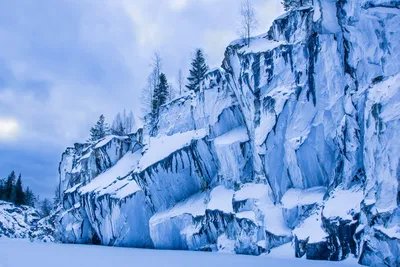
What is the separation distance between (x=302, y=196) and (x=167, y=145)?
14444 mm

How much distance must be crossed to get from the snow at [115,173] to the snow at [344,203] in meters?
23.7

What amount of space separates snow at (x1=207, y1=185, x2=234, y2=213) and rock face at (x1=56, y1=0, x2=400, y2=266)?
0.33 feet

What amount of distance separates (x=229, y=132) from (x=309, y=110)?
8.53 m

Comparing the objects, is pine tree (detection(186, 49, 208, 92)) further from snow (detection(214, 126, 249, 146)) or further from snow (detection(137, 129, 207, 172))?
snow (detection(214, 126, 249, 146))

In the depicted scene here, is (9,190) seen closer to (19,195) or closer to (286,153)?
(19,195)

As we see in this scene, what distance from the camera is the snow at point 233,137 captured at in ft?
81.1

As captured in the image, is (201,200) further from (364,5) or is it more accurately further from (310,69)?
(364,5)

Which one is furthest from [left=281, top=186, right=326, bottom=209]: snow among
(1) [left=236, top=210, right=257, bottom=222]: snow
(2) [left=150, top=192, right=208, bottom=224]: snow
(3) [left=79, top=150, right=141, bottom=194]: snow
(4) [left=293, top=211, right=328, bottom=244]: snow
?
(3) [left=79, top=150, right=141, bottom=194]: snow

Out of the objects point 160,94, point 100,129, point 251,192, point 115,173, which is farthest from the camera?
point 100,129

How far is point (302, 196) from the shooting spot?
1844cm

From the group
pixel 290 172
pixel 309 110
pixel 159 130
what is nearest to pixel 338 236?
pixel 290 172

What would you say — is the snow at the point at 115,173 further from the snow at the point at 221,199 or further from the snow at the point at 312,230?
the snow at the point at 312,230

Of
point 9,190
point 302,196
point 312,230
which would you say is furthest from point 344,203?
point 9,190

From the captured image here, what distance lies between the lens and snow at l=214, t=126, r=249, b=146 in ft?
81.1
